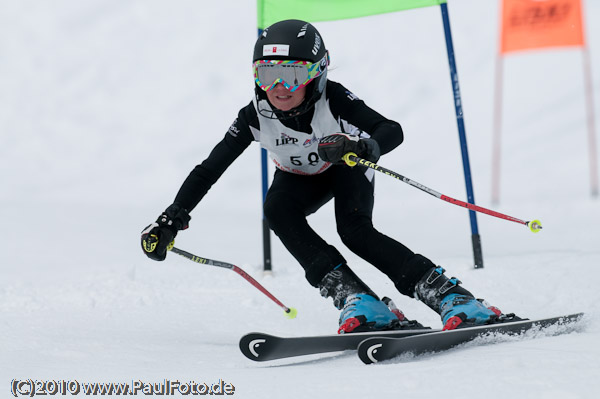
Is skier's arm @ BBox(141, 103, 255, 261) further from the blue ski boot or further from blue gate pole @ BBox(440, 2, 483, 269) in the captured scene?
blue gate pole @ BBox(440, 2, 483, 269)

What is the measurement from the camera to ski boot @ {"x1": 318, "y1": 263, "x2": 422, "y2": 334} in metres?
3.15

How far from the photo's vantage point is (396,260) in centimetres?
314

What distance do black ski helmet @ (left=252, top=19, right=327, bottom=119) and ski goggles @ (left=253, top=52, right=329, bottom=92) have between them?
3cm

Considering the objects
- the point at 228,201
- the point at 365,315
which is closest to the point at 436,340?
the point at 365,315

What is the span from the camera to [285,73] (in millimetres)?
3344

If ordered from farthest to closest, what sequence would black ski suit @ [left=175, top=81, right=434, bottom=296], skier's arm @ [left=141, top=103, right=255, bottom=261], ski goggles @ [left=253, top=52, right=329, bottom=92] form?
1. skier's arm @ [left=141, top=103, right=255, bottom=261]
2. ski goggles @ [left=253, top=52, right=329, bottom=92]
3. black ski suit @ [left=175, top=81, right=434, bottom=296]

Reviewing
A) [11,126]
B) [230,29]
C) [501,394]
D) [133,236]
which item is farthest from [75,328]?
[230,29]

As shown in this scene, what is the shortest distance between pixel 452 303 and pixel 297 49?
140 cm

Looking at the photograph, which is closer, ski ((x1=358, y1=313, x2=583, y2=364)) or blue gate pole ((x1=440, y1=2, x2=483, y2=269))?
ski ((x1=358, y1=313, x2=583, y2=364))

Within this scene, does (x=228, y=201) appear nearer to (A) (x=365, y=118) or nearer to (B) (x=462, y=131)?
(B) (x=462, y=131)

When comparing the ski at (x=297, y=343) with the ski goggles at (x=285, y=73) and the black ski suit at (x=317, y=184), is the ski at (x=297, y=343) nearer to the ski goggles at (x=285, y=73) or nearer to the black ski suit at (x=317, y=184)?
the black ski suit at (x=317, y=184)

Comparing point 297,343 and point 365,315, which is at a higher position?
point 365,315

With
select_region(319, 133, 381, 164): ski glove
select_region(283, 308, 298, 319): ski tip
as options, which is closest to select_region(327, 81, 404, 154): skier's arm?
select_region(319, 133, 381, 164): ski glove

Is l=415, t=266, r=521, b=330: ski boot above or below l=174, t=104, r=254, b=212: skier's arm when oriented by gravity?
below
